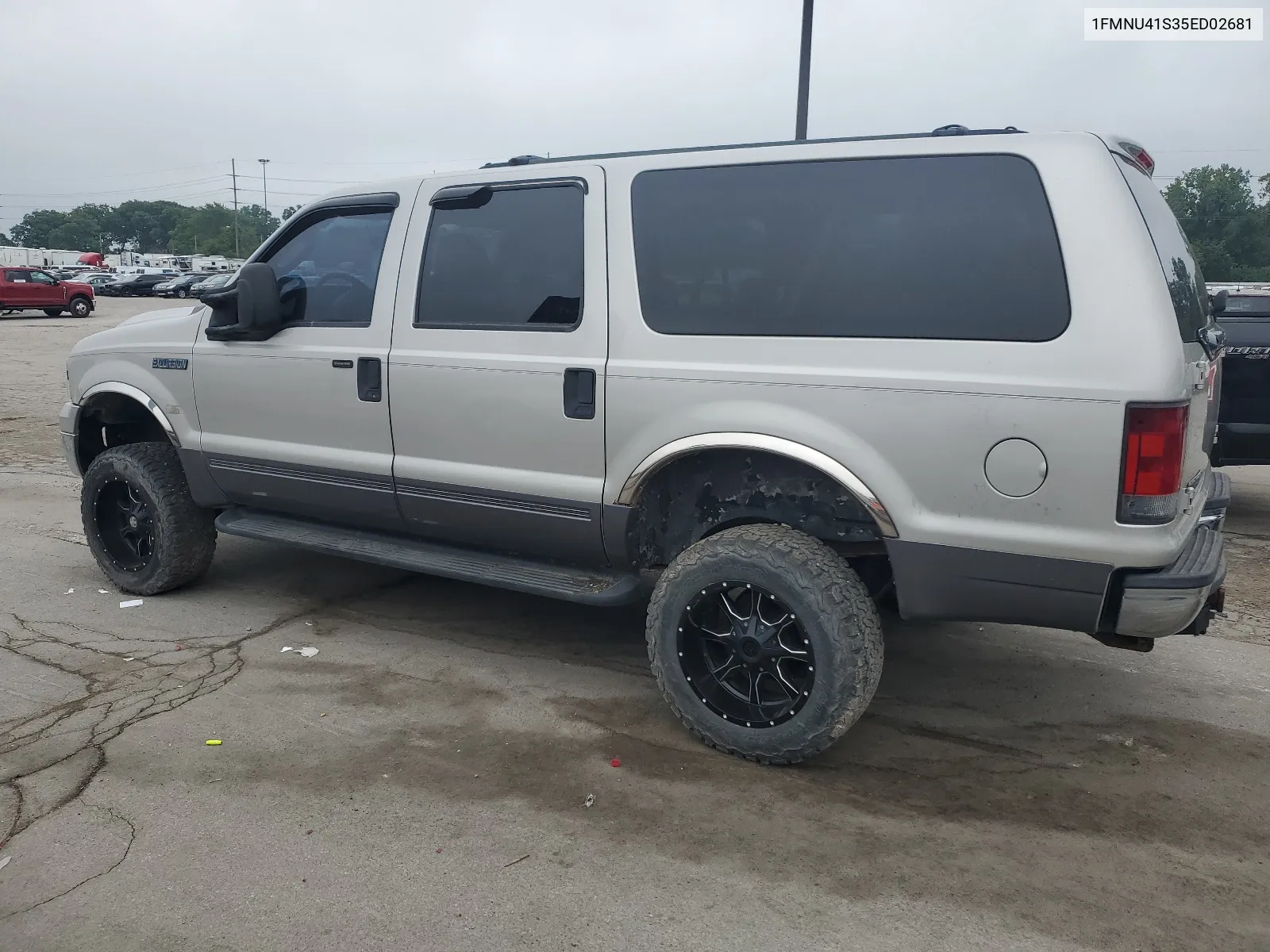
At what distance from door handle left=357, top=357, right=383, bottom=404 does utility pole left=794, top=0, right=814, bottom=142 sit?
7.96 m

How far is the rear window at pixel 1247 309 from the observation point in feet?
23.0

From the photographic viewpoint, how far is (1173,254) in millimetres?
3354

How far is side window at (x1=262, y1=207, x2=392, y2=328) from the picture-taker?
447 cm

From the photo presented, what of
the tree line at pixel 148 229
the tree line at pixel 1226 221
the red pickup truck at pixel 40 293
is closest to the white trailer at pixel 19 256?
the tree line at pixel 148 229

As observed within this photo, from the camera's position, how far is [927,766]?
352 cm

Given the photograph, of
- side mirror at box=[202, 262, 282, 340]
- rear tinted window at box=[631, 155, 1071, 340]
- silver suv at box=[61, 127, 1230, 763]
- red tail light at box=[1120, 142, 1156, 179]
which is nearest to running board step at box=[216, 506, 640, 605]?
silver suv at box=[61, 127, 1230, 763]

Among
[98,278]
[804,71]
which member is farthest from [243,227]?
[804,71]

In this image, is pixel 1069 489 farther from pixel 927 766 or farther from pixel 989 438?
pixel 927 766

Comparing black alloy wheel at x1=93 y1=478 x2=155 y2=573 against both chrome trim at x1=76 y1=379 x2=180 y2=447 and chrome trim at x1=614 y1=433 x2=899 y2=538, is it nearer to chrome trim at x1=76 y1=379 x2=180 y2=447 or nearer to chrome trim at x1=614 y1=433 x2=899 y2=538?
chrome trim at x1=76 y1=379 x2=180 y2=447

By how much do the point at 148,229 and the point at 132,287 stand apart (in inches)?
4111

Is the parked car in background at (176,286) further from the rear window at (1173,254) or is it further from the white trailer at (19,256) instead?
the rear window at (1173,254)

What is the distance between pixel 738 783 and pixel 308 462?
8.06 ft

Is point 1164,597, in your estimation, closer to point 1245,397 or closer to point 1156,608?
point 1156,608

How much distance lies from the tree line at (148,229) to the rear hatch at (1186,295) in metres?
104
